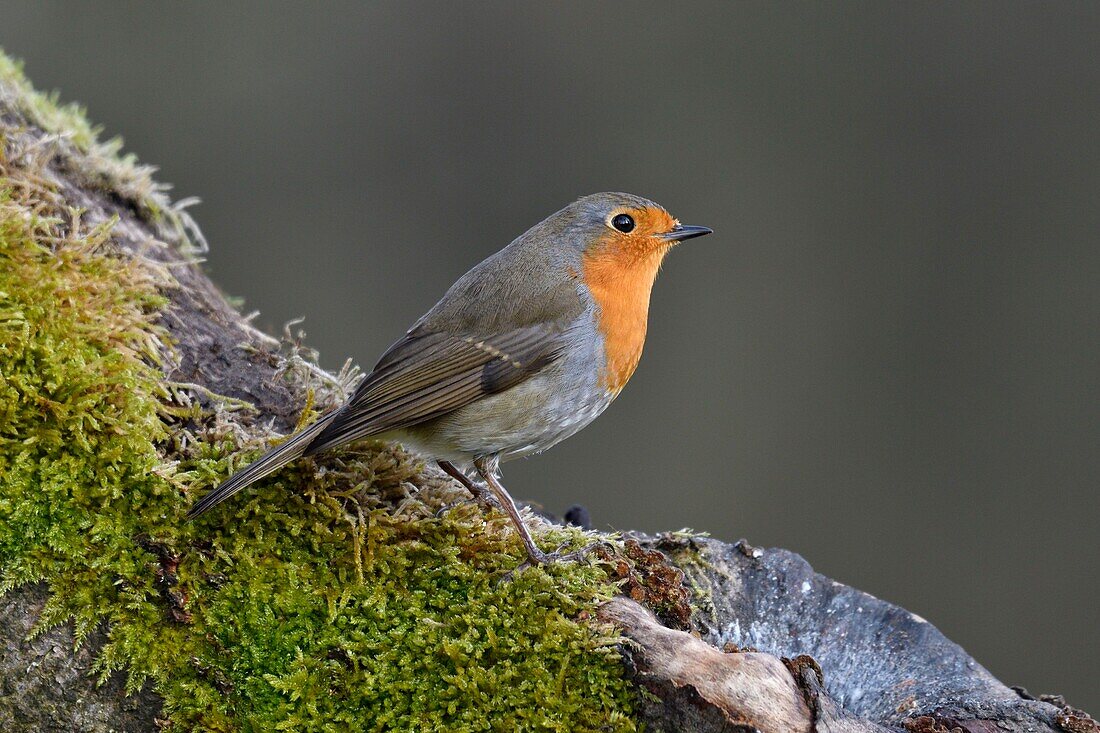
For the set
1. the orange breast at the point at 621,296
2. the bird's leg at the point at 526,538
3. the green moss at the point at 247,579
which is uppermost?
the orange breast at the point at 621,296

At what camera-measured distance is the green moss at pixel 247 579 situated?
8.85ft

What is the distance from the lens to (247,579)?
2838mm

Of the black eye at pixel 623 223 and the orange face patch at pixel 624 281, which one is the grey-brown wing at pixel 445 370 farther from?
the black eye at pixel 623 223

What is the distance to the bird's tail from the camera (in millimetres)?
2859

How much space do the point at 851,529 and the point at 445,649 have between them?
5.69 meters

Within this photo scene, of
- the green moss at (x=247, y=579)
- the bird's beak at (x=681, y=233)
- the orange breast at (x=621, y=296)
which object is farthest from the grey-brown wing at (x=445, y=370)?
the bird's beak at (x=681, y=233)

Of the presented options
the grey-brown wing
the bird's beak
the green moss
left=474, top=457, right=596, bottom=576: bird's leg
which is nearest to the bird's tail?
the green moss

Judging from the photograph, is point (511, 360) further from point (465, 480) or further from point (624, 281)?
point (624, 281)

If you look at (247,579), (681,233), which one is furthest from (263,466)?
(681,233)

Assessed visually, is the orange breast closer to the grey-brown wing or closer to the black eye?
the black eye

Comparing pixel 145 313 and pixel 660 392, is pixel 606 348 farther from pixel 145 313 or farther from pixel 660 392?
pixel 660 392

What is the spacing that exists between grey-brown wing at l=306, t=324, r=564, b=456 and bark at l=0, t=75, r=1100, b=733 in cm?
38

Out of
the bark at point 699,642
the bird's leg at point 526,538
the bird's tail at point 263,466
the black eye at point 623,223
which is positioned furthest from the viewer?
the black eye at point 623,223

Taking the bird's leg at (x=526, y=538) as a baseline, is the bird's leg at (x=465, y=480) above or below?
above
